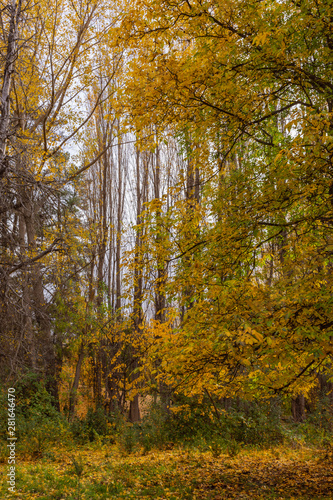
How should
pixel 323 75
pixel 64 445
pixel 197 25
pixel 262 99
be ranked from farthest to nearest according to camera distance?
pixel 64 445
pixel 323 75
pixel 262 99
pixel 197 25

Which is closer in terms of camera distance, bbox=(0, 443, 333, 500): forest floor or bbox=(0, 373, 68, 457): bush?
bbox=(0, 443, 333, 500): forest floor

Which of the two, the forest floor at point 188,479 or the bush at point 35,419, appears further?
the bush at point 35,419

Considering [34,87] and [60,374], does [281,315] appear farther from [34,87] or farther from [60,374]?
[60,374]

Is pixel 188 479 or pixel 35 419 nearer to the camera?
pixel 188 479

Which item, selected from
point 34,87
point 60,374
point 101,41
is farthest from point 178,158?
point 60,374

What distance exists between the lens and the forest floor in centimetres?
415

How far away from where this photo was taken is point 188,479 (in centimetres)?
482

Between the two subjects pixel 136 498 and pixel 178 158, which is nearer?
pixel 136 498

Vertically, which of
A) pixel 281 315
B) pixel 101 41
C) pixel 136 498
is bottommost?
pixel 136 498

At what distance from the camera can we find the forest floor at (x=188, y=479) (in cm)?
415

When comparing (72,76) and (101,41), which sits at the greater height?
(101,41)

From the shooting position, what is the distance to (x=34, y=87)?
9203mm

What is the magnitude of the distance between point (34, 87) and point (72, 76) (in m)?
1.04

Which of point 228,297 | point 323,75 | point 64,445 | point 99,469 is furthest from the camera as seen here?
point 64,445
